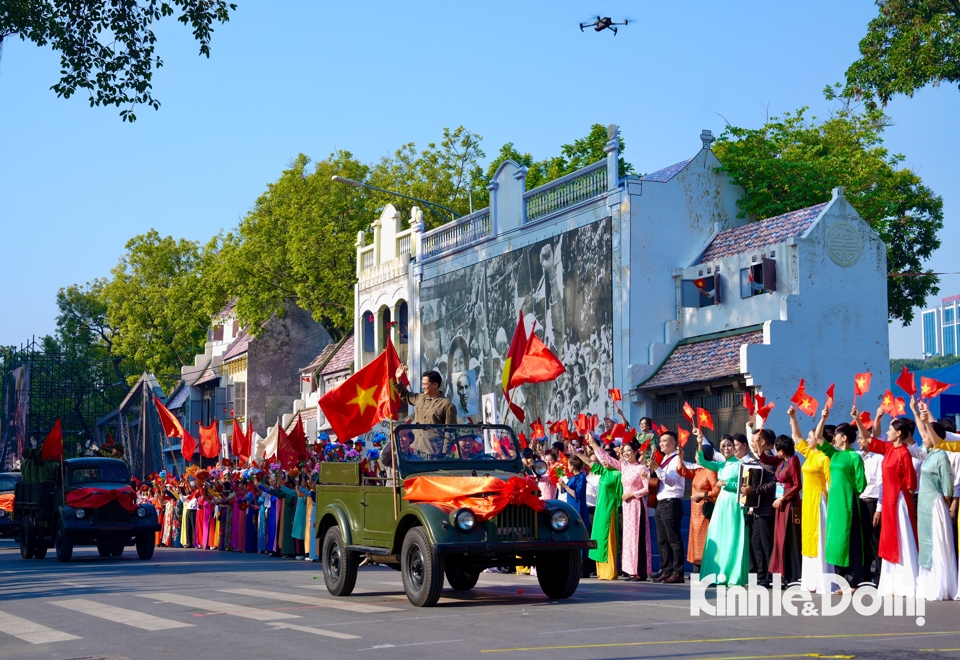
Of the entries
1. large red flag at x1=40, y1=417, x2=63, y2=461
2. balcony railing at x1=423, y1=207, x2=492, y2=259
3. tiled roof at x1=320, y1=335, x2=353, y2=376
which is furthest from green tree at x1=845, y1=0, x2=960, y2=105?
tiled roof at x1=320, y1=335, x2=353, y2=376

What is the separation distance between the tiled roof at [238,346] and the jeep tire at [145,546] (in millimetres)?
34371

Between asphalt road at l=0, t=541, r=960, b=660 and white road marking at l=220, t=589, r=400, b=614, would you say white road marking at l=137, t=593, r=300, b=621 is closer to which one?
asphalt road at l=0, t=541, r=960, b=660

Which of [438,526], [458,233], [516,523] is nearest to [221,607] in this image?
[438,526]

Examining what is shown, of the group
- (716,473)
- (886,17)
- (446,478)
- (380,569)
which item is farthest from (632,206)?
(446,478)

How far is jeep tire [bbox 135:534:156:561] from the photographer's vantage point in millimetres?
26172

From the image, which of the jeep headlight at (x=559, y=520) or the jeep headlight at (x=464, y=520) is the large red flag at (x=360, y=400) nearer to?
the jeep headlight at (x=559, y=520)

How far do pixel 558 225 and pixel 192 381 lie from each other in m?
38.2

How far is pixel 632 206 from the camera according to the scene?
30.0m

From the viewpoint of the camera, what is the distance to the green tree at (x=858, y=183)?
3447cm

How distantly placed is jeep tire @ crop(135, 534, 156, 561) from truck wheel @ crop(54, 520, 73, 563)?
53.2 inches

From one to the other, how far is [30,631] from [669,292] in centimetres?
2037

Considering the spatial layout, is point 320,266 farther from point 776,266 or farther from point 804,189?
point 776,266

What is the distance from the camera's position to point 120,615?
13562mm

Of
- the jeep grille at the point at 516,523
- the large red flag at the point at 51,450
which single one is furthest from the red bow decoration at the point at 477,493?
the large red flag at the point at 51,450
